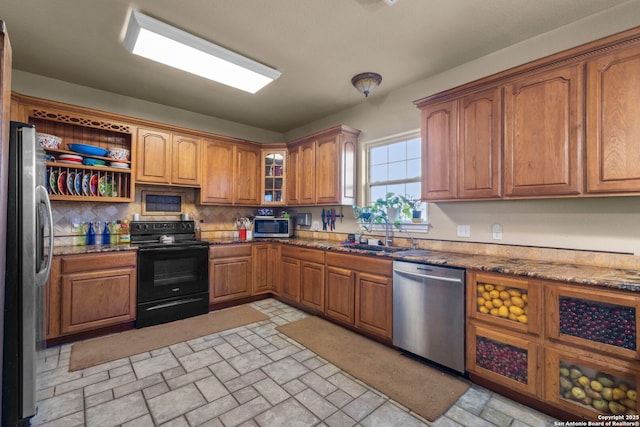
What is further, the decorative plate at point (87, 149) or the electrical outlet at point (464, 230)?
the decorative plate at point (87, 149)

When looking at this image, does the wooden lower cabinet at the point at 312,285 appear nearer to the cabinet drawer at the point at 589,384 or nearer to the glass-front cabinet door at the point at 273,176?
the glass-front cabinet door at the point at 273,176

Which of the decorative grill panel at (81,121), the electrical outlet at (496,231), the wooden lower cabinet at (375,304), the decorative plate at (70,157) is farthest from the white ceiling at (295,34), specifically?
the wooden lower cabinet at (375,304)

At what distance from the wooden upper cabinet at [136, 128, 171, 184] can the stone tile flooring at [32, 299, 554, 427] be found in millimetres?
1978

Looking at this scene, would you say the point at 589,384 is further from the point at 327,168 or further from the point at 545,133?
the point at 327,168

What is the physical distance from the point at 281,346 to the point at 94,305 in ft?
6.32

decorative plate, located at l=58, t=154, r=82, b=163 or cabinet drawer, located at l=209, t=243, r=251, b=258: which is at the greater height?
decorative plate, located at l=58, t=154, r=82, b=163

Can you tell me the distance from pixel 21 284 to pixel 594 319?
10.9ft

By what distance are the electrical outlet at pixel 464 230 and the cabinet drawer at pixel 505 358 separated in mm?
935

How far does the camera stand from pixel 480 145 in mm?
2439

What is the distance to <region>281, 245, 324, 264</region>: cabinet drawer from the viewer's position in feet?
11.4

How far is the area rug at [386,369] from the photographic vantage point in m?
1.98

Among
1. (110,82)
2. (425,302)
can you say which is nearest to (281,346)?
(425,302)

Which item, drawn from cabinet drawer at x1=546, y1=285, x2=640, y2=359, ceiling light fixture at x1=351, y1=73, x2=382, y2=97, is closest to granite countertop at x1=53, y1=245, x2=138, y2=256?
ceiling light fixture at x1=351, y1=73, x2=382, y2=97

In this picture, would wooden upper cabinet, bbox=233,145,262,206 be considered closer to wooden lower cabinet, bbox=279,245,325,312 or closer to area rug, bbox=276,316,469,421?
wooden lower cabinet, bbox=279,245,325,312
